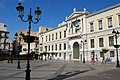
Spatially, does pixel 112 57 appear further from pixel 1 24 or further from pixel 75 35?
pixel 1 24

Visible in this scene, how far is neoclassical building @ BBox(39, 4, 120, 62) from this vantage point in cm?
3347

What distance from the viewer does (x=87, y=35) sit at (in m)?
39.5

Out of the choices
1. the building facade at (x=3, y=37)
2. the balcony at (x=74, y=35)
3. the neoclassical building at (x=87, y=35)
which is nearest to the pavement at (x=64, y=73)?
the neoclassical building at (x=87, y=35)

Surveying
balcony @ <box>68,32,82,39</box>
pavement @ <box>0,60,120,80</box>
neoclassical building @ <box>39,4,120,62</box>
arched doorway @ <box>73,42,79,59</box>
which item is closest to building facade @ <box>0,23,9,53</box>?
neoclassical building @ <box>39,4,120,62</box>

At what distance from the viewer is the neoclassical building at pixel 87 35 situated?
110 feet

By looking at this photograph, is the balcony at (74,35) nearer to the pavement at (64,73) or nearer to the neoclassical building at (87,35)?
the neoclassical building at (87,35)

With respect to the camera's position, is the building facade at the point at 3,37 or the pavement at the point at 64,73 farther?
the building facade at the point at 3,37

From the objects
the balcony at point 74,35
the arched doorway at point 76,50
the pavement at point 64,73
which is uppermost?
the balcony at point 74,35

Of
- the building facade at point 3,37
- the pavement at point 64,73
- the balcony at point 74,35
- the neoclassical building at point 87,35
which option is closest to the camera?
the pavement at point 64,73

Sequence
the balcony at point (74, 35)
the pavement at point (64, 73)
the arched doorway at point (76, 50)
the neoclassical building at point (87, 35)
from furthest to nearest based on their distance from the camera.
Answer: the arched doorway at point (76, 50) → the balcony at point (74, 35) → the neoclassical building at point (87, 35) → the pavement at point (64, 73)

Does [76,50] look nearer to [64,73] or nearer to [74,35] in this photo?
[74,35]

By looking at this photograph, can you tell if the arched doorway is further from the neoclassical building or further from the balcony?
the balcony

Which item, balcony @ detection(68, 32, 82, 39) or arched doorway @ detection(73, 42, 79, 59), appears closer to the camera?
balcony @ detection(68, 32, 82, 39)

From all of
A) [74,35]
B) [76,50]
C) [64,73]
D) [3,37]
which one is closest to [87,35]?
[74,35]
